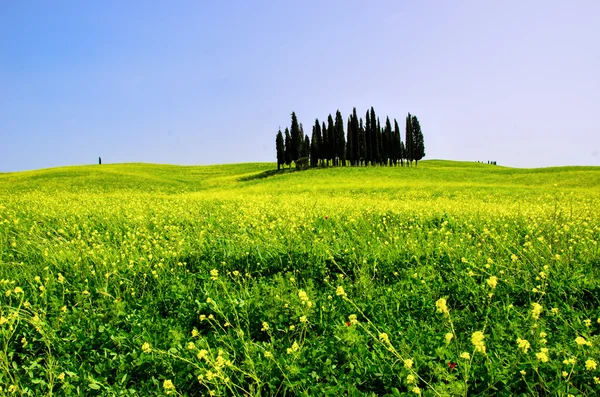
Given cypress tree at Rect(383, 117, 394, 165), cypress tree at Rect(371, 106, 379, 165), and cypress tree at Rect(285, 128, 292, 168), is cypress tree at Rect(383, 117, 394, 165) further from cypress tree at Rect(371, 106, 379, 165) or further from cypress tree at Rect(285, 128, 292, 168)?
cypress tree at Rect(285, 128, 292, 168)

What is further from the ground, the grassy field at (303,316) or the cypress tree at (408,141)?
the cypress tree at (408,141)

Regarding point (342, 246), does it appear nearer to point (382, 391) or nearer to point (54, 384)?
point (382, 391)

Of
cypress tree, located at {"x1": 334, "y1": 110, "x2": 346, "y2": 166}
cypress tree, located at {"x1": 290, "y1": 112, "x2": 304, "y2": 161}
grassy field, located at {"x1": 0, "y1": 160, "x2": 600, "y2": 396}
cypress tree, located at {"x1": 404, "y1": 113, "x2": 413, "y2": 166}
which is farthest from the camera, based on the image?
cypress tree, located at {"x1": 404, "y1": 113, "x2": 413, "y2": 166}

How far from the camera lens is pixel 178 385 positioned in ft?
9.61

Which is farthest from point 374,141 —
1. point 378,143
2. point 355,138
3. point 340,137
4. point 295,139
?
Result: point 295,139

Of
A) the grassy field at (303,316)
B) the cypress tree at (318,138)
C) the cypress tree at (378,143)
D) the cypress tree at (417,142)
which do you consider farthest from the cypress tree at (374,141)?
the grassy field at (303,316)

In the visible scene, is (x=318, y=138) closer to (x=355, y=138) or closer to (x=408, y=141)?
(x=355, y=138)

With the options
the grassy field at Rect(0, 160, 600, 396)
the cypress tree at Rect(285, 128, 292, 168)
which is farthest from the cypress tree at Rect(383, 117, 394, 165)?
the grassy field at Rect(0, 160, 600, 396)

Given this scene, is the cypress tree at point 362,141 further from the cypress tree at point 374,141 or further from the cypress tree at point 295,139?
the cypress tree at point 295,139

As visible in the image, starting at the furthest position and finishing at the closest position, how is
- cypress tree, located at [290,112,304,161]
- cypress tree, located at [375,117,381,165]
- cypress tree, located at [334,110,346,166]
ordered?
1. cypress tree, located at [375,117,381,165]
2. cypress tree, located at [290,112,304,161]
3. cypress tree, located at [334,110,346,166]

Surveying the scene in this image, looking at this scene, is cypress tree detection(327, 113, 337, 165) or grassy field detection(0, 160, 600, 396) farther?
cypress tree detection(327, 113, 337, 165)

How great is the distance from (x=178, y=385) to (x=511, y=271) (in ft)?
15.3

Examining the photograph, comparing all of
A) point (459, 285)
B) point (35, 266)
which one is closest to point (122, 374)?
point (35, 266)

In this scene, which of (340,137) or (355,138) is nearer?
(340,137)
